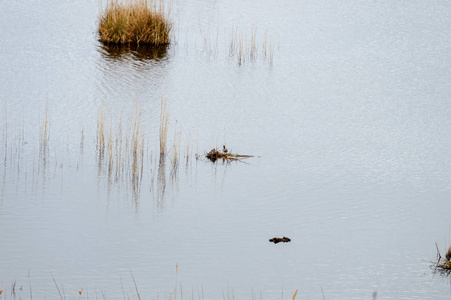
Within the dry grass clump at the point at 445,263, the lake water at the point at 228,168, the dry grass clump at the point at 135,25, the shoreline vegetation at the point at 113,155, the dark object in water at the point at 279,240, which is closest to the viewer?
the lake water at the point at 228,168

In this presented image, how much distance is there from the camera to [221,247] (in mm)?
5520

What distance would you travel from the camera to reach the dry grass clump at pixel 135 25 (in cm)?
1192

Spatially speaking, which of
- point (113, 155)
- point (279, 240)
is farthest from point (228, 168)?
point (279, 240)

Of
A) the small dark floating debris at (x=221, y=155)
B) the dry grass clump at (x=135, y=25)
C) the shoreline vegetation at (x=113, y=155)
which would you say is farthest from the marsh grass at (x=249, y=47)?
the small dark floating debris at (x=221, y=155)

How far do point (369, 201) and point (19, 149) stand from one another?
308 centimetres

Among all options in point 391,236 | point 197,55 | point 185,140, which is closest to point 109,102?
point 185,140

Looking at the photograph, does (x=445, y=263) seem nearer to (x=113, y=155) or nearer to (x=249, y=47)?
(x=113, y=155)

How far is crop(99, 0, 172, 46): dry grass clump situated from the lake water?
305mm

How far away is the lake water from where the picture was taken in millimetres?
5117

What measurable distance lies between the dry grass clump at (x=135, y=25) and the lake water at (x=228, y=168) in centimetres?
31

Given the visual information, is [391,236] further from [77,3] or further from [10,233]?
[77,3]

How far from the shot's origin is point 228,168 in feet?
23.8

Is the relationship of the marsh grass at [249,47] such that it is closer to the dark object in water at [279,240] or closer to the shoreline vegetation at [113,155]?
the shoreline vegetation at [113,155]

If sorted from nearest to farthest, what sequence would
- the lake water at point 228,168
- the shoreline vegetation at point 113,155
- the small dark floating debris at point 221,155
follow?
the lake water at point 228,168
the shoreline vegetation at point 113,155
the small dark floating debris at point 221,155
